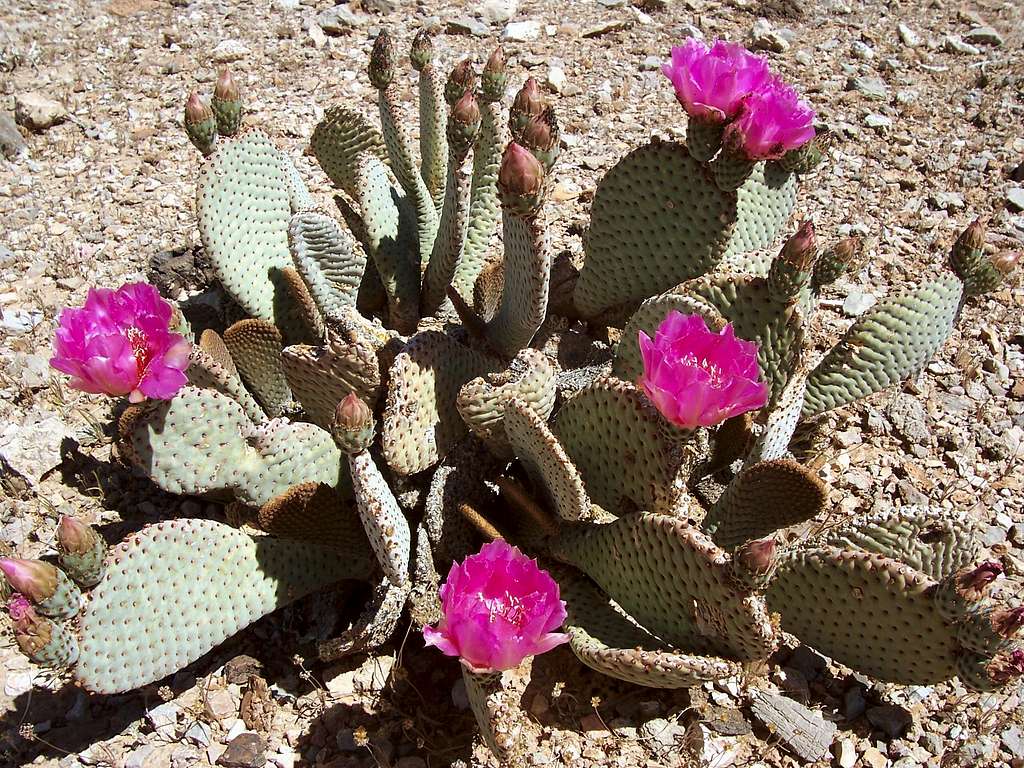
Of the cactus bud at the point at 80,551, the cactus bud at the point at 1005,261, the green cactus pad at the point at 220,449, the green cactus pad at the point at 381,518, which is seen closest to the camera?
the cactus bud at the point at 80,551

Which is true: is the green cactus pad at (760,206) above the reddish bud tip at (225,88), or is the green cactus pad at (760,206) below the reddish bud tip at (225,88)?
below

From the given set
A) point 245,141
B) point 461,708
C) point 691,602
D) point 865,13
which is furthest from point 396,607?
point 865,13

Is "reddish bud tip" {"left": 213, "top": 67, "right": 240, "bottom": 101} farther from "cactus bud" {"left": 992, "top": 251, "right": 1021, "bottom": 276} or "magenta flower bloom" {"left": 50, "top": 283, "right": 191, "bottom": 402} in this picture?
"cactus bud" {"left": 992, "top": 251, "right": 1021, "bottom": 276}

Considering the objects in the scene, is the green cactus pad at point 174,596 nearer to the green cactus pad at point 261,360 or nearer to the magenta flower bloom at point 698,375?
the green cactus pad at point 261,360

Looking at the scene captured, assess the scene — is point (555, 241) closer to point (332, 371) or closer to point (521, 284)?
point (521, 284)

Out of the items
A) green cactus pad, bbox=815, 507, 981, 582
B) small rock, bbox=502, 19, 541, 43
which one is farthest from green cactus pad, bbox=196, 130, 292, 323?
small rock, bbox=502, 19, 541, 43

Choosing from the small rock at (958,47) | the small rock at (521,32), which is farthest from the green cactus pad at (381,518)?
the small rock at (958,47)

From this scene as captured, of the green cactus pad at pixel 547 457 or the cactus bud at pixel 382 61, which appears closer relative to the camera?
the green cactus pad at pixel 547 457
